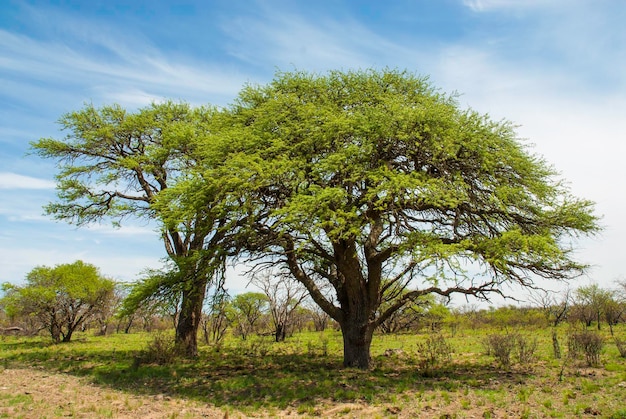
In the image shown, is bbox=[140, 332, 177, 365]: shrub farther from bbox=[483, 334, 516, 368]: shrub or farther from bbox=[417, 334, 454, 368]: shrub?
bbox=[483, 334, 516, 368]: shrub

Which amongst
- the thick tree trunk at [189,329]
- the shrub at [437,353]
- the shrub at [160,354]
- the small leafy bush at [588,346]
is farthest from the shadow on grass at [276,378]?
the small leafy bush at [588,346]

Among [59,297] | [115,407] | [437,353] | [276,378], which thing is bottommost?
[115,407]

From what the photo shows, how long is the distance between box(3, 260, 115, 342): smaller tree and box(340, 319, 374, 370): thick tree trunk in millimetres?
17755

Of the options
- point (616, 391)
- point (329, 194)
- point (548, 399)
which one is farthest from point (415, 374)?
point (329, 194)

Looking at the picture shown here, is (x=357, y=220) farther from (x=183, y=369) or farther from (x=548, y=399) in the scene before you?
(x=183, y=369)

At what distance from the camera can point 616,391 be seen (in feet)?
31.0

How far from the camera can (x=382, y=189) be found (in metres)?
10.8

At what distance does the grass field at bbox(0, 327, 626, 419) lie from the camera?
8.98 m

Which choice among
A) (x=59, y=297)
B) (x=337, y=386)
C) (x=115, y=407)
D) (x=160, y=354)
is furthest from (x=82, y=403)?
(x=59, y=297)

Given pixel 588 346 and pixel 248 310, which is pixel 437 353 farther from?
pixel 248 310

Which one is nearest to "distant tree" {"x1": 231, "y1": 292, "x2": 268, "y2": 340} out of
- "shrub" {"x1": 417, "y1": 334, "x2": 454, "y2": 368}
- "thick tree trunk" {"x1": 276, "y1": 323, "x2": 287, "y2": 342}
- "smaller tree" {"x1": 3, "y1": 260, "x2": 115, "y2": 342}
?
"thick tree trunk" {"x1": 276, "y1": 323, "x2": 287, "y2": 342}

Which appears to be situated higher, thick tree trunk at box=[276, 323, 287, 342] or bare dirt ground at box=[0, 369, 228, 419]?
thick tree trunk at box=[276, 323, 287, 342]

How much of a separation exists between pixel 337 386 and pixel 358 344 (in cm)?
257

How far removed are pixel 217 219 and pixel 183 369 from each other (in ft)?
18.2
